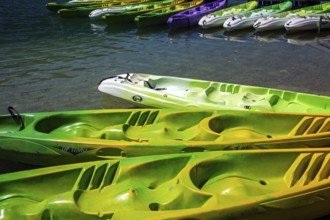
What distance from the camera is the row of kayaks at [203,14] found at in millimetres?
14828

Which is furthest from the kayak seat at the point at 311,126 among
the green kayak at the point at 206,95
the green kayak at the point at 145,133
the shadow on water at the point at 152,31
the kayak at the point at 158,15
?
the kayak at the point at 158,15

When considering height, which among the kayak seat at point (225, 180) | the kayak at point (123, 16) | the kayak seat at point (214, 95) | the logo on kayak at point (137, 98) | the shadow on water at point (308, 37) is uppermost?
the kayak at point (123, 16)

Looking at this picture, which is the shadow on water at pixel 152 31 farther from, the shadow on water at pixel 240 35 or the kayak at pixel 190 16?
the shadow on water at pixel 240 35

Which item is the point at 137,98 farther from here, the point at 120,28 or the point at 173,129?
the point at 120,28

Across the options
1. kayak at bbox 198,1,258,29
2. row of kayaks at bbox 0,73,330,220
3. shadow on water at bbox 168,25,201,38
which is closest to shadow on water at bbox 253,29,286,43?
kayak at bbox 198,1,258,29

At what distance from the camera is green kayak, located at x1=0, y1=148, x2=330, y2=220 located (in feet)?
13.4

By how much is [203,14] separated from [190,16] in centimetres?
133

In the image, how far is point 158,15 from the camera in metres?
18.4

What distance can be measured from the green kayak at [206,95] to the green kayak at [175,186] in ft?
6.90

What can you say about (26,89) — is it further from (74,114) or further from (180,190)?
(180,190)

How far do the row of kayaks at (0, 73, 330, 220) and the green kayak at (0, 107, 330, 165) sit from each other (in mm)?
16

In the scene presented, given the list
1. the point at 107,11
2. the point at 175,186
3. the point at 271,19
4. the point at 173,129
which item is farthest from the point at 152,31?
the point at 175,186

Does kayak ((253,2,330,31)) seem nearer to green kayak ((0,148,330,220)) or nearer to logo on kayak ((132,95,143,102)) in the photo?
logo on kayak ((132,95,143,102))

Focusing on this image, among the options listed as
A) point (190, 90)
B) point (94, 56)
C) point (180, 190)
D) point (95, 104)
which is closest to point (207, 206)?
point (180, 190)
